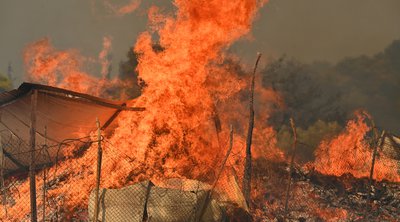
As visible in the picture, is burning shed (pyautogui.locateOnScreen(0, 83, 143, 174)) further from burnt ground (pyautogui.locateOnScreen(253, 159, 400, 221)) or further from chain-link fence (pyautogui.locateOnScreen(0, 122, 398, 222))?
burnt ground (pyautogui.locateOnScreen(253, 159, 400, 221))

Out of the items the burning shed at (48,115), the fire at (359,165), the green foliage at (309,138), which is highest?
the burning shed at (48,115)

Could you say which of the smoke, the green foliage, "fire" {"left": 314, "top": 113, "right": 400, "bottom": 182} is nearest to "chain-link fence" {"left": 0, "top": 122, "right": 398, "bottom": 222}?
"fire" {"left": 314, "top": 113, "right": 400, "bottom": 182}

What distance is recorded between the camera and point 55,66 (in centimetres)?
1612

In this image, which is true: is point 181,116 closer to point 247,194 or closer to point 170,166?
point 170,166

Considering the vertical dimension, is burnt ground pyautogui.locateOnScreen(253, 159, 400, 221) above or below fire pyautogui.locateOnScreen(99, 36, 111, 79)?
below

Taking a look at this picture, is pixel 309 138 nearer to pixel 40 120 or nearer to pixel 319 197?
pixel 319 197

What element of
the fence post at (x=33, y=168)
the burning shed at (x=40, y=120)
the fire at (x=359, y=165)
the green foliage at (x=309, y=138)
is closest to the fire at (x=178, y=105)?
the burning shed at (x=40, y=120)

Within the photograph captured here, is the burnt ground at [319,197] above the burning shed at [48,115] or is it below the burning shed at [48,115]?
below

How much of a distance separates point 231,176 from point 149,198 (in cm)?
277

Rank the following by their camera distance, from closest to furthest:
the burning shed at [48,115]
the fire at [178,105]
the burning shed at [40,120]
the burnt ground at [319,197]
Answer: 1. the burning shed at [40,120]
2. the burning shed at [48,115]
3. the fire at [178,105]
4. the burnt ground at [319,197]

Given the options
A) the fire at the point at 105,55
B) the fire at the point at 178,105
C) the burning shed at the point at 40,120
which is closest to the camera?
the burning shed at the point at 40,120

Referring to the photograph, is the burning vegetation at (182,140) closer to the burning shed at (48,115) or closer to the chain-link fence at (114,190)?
the chain-link fence at (114,190)

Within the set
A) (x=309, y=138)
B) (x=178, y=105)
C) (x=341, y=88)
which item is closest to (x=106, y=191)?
(x=178, y=105)

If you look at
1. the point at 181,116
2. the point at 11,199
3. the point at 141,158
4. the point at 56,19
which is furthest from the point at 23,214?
the point at 56,19
